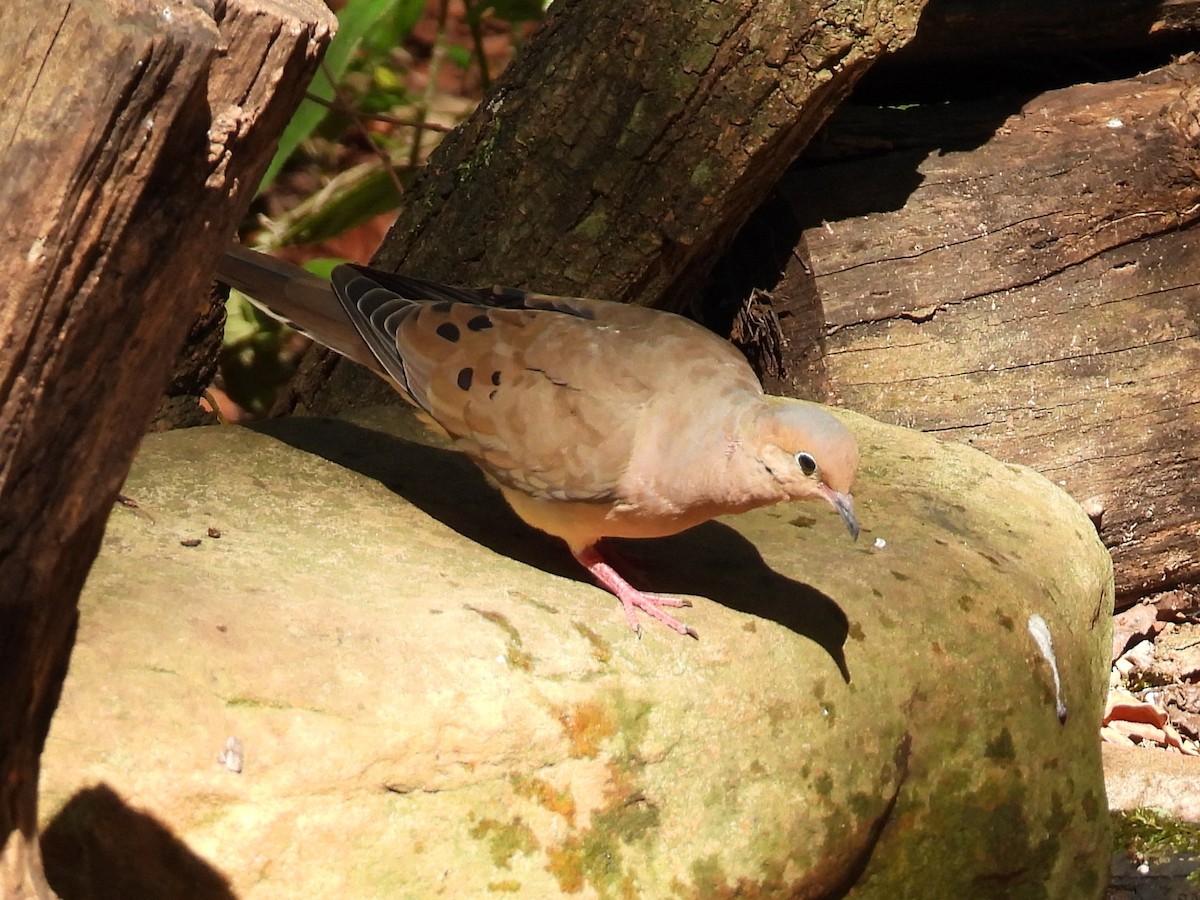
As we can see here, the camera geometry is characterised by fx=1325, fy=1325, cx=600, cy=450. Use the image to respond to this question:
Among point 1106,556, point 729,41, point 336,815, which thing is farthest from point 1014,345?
point 336,815

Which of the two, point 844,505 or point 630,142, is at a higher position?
point 630,142

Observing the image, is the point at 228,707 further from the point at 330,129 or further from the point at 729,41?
the point at 330,129

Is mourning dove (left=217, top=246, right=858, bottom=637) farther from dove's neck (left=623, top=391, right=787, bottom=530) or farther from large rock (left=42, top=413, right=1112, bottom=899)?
large rock (left=42, top=413, right=1112, bottom=899)

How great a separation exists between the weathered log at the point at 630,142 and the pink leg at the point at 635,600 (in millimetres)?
1323

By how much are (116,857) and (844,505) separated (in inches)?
62.5

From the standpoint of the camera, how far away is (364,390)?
4426 mm

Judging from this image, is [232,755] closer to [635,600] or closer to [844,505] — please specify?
[635,600]

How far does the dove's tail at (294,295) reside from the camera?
365 centimetres

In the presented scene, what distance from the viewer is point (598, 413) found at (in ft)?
10.3

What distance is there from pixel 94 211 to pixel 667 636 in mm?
1697

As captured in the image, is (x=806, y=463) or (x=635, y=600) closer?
(x=806, y=463)

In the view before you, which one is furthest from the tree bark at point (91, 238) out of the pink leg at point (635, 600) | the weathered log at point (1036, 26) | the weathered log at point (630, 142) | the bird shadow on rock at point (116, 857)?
the weathered log at point (1036, 26)

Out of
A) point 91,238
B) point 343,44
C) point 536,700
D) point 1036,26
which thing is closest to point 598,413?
point 536,700

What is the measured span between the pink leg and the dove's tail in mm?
951
